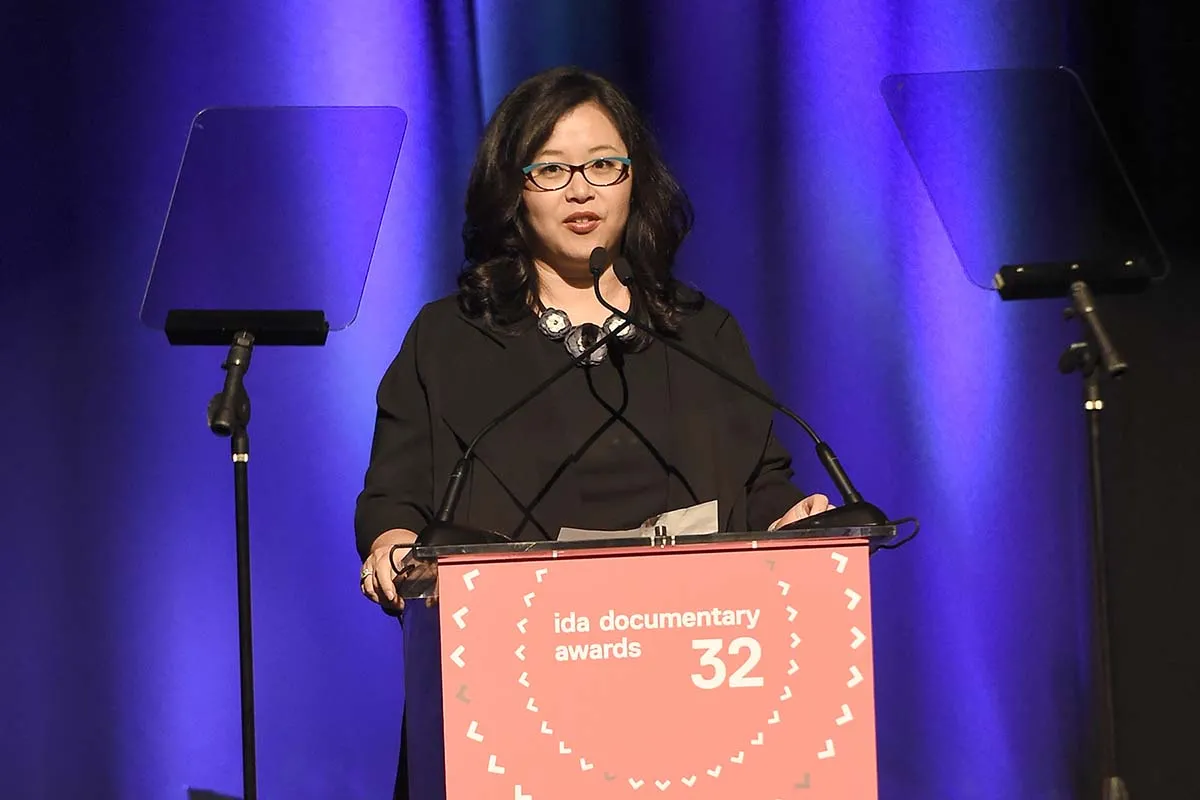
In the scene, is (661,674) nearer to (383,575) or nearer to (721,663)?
(721,663)

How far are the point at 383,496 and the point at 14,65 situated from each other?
1.38 metres

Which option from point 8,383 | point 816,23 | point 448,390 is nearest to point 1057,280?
point 816,23

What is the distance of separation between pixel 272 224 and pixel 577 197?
0.62 m

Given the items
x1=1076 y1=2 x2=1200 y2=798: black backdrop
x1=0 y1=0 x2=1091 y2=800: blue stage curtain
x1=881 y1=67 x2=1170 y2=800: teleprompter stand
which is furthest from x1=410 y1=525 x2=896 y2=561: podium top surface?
x1=1076 y1=2 x2=1200 y2=798: black backdrop

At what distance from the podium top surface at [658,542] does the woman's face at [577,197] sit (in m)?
0.82

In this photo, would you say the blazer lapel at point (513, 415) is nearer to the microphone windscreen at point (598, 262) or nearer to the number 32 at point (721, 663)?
the microphone windscreen at point (598, 262)

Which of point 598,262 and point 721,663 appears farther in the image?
point 598,262

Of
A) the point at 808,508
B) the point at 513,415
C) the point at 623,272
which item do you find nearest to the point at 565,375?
the point at 513,415

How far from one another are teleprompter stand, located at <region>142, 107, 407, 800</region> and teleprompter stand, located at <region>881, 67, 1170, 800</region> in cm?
100

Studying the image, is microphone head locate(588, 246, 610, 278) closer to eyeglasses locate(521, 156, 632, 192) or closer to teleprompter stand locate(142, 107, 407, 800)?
eyeglasses locate(521, 156, 632, 192)

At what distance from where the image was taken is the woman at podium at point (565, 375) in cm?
209

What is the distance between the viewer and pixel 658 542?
4.72 ft

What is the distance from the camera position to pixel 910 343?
289 centimetres

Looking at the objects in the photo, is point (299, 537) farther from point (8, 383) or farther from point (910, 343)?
point (910, 343)
